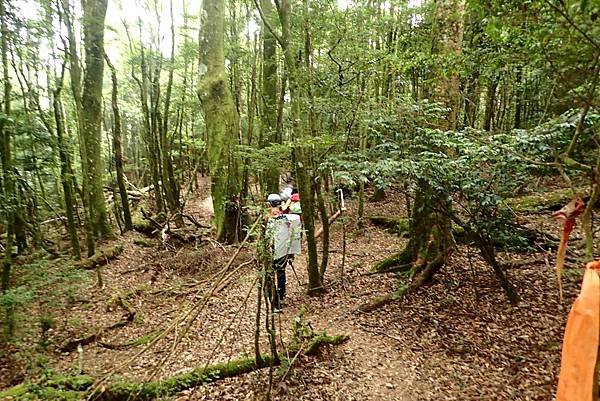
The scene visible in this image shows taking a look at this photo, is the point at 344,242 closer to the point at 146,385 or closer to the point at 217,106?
the point at 146,385

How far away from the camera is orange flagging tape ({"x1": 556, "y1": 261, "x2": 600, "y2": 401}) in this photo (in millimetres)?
1608

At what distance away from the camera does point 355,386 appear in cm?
461

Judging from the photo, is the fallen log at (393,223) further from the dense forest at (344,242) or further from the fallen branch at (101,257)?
the fallen branch at (101,257)

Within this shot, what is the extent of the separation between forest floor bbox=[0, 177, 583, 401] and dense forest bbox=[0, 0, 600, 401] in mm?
31

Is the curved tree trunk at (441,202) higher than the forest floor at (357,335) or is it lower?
higher

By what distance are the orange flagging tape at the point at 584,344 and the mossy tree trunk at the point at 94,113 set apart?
12003 mm

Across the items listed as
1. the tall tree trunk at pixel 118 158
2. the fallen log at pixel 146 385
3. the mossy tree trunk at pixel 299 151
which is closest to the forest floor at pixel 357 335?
the fallen log at pixel 146 385

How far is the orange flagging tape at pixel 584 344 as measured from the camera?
161 cm

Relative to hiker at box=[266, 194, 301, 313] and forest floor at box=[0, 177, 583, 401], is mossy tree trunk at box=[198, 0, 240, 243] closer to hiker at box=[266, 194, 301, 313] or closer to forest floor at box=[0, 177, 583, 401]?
forest floor at box=[0, 177, 583, 401]

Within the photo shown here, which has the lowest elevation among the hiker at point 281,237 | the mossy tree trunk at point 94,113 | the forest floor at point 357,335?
the forest floor at point 357,335

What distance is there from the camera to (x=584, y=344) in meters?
1.63

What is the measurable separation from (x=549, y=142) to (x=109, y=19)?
63.1 ft

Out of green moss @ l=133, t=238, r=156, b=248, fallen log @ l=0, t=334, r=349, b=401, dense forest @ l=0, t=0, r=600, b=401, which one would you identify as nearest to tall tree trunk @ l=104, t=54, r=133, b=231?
dense forest @ l=0, t=0, r=600, b=401

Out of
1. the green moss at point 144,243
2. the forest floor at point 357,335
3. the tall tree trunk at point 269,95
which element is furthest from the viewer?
the green moss at point 144,243
